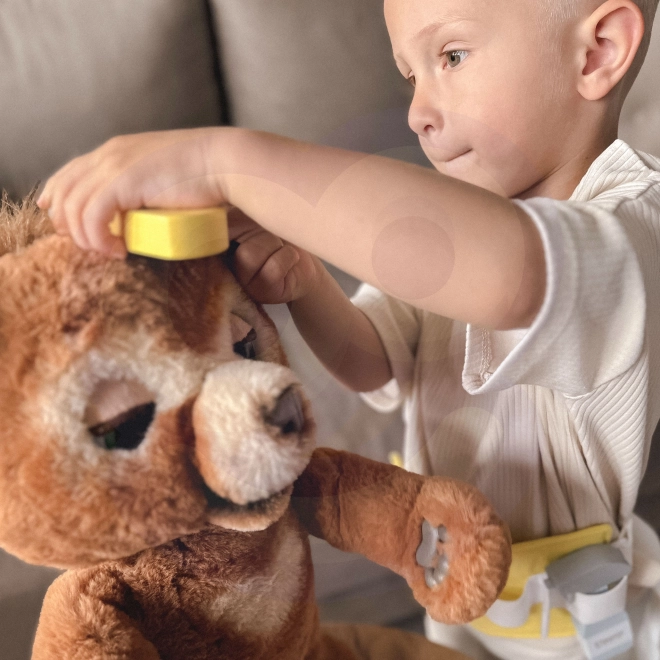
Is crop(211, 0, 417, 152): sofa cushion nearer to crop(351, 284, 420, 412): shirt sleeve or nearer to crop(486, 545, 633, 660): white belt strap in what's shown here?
crop(351, 284, 420, 412): shirt sleeve

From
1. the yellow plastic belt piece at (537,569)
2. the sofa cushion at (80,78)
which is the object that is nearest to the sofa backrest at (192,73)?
the sofa cushion at (80,78)

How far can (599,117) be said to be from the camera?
0.31 metres

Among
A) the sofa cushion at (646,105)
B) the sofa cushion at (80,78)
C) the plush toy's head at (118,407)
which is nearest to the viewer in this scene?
the plush toy's head at (118,407)

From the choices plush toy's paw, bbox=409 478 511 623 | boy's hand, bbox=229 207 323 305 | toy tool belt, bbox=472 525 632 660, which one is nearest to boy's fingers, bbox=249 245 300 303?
boy's hand, bbox=229 207 323 305

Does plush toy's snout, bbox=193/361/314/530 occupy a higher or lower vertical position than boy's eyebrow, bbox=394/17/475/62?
lower

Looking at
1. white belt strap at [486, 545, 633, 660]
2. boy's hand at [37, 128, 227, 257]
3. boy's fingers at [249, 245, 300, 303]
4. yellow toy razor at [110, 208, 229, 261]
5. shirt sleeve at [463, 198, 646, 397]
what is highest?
boy's hand at [37, 128, 227, 257]

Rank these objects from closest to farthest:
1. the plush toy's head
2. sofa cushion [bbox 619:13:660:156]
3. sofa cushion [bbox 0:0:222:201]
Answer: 1. the plush toy's head
2. sofa cushion [bbox 0:0:222:201]
3. sofa cushion [bbox 619:13:660:156]

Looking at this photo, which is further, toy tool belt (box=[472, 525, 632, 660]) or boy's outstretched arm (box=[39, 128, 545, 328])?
toy tool belt (box=[472, 525, 632, 660])

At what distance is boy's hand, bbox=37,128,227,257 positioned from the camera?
0.17 metres

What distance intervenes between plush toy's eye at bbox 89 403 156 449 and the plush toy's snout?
14mm

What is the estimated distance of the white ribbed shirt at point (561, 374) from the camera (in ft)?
0.74

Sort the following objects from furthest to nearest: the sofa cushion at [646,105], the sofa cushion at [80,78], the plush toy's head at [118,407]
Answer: the sofa cushion at [646,105] → the sofa cushion at [80,78] → the plush toy's head at [118,407]

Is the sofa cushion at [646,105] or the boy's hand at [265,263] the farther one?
the sofa cushion at [646,105]

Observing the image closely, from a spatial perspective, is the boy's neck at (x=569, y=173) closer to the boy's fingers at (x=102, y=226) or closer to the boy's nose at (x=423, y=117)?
the boy's nose at (x=423, y=117)
